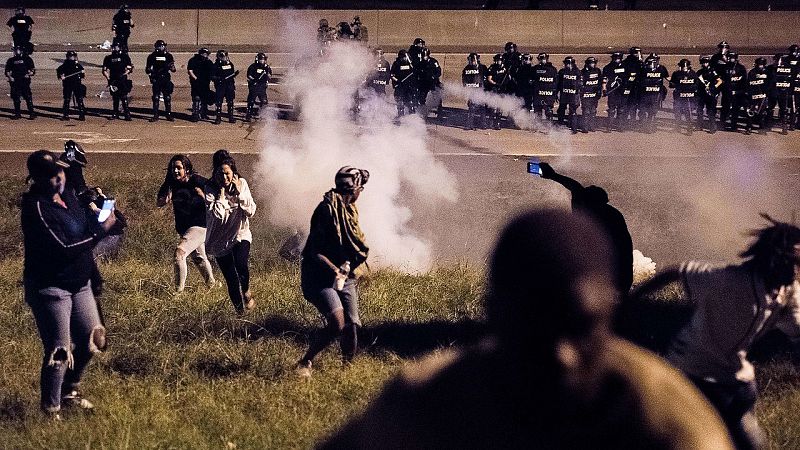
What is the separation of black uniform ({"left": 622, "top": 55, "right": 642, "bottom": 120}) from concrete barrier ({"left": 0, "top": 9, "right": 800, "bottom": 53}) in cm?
750

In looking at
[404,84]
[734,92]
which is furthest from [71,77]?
[734,92]

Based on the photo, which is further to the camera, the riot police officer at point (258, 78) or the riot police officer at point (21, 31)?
the riot police officer at point (21, 31)

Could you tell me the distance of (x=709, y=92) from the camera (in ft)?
61.7

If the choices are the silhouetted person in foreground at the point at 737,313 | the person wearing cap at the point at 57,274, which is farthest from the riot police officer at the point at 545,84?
the silhouetted person in foreground at the point at 737,313

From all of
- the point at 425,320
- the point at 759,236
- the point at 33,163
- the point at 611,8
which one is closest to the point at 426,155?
the point at 425,320

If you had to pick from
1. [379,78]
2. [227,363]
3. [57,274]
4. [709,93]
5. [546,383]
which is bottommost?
[227,363]

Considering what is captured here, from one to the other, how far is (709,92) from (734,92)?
43cm

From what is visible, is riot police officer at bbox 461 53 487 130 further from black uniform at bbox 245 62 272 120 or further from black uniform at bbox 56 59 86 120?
black uniform at bbox 56 59 86 120

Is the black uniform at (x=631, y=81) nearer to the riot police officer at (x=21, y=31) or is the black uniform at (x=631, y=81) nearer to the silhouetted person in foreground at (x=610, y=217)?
the riot police officer at (x=21, y=31)

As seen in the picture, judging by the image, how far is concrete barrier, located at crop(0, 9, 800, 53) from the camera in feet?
86.2

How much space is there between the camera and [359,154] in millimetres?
12594

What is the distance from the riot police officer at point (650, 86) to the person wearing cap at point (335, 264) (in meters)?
12.6

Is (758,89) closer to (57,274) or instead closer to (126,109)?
(126,109)

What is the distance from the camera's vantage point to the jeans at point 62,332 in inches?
222
